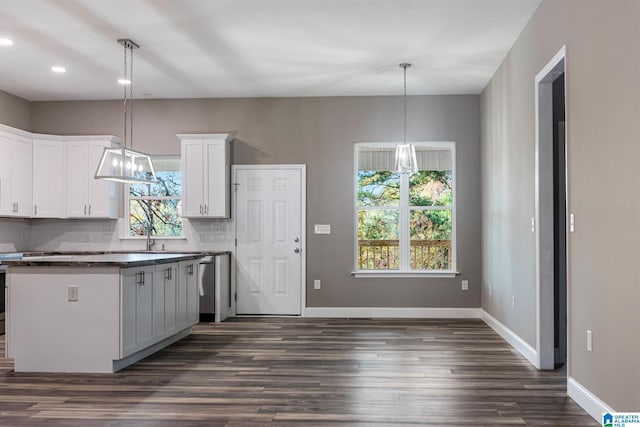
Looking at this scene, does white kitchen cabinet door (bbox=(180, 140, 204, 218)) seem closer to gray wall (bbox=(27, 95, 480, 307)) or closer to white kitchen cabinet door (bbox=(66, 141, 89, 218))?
gray wall (bbox=(27, 95, 480, 307))

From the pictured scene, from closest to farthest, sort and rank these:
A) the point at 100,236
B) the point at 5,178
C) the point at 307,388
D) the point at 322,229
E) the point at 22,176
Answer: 1. the point at 307,388
2. the point at 5,178
3. the point at 22,176
4. the point at 322,229
5. the point at 100,236

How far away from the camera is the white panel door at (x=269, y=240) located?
7320 millimetres

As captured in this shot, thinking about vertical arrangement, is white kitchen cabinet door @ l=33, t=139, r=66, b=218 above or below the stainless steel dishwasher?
above

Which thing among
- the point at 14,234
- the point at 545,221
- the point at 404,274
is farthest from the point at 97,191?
the point at 545,221

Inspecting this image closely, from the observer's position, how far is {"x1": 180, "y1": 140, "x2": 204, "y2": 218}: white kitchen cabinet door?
714cm

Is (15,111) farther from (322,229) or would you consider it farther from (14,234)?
(322,229)

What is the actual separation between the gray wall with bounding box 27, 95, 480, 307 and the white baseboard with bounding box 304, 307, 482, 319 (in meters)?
0.07

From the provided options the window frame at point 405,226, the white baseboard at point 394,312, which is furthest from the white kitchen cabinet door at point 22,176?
the window frame at point 405,226

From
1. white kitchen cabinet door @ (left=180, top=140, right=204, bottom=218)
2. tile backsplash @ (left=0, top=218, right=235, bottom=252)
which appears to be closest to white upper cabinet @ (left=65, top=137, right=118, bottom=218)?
tile backsplash @ (left=0, top=218, right=235, bottom=252)

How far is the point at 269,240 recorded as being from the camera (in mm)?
7355

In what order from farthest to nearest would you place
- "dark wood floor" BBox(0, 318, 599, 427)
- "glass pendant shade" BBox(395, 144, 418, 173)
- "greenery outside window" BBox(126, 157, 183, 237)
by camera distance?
"greenery outside window" BBox(126, 157, 183, 237) → "glass pendant shade" BBox(395, 144, 418, 173) → "dark wood floor" BBox(0, 318, 599, 427)

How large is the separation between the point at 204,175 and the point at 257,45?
2.29m

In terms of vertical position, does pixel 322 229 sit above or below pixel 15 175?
below

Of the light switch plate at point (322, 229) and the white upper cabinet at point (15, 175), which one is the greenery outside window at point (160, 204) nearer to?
the white upper cabinet at point (15, 175)
